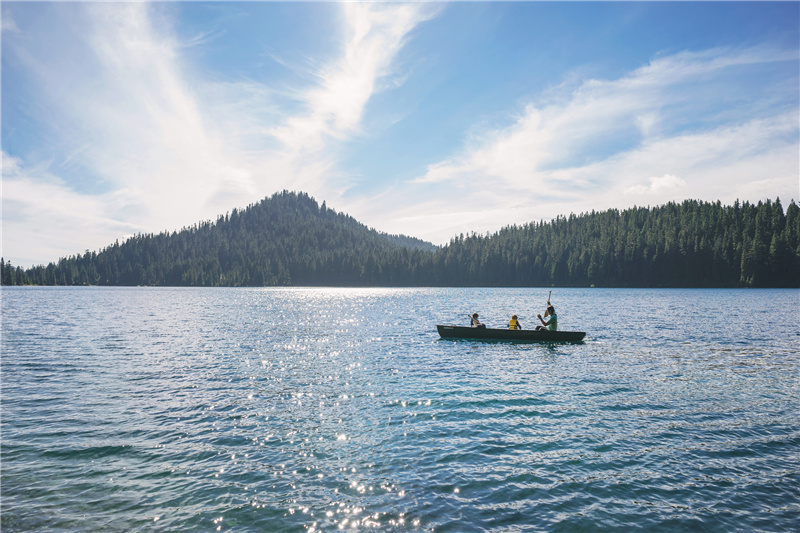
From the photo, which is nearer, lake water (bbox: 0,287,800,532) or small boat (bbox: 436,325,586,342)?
lake water (bbox: 0,287,800,532)

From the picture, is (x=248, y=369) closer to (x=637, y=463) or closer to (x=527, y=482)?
(x=527, y=482)

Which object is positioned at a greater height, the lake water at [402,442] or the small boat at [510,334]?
the small boat at [510,334]

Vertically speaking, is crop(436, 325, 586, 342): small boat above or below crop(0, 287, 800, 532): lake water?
above

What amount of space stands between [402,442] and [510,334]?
2606 cm

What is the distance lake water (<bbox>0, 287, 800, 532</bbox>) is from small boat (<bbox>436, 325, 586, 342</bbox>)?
17.1 feet

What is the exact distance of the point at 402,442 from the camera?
50.0ft

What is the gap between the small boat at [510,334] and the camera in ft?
124

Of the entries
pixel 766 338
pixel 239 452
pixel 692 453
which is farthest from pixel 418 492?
pixel 766 338

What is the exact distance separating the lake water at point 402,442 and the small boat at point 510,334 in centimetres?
521

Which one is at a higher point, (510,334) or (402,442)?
(510,334)

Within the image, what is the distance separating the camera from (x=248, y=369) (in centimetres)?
2802

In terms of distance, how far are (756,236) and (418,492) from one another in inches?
7871

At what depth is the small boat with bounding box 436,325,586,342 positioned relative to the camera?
37.8 meters

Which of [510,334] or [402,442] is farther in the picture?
[510,334]
